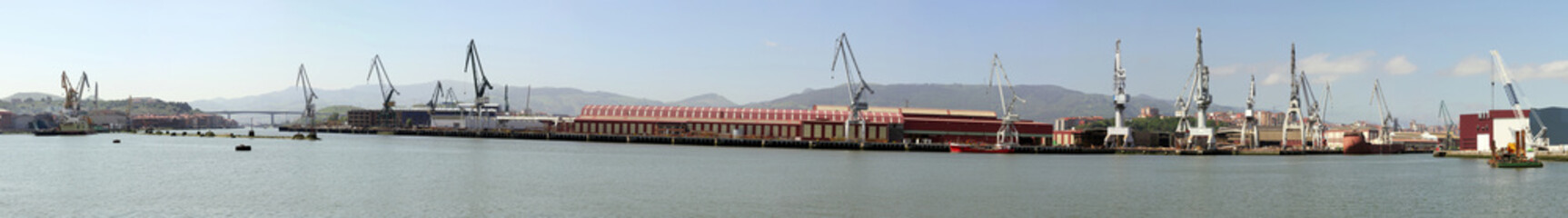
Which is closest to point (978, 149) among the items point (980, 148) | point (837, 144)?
point (980, 148)

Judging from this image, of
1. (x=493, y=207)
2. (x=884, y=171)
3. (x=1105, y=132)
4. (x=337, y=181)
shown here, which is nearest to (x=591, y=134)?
(x=1105, y=132)

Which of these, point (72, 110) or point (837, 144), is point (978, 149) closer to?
point (837, 144)

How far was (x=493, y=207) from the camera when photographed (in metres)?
38.3

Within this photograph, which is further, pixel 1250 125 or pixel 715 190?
pixel 1250 125

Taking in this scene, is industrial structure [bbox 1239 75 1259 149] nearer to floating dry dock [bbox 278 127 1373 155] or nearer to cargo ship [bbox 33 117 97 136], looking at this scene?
floating dry dock [bbox 278 127 1373 155]

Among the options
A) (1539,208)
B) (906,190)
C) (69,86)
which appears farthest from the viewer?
→ (69,86)

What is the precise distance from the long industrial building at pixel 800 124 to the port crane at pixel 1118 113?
7.56 meters

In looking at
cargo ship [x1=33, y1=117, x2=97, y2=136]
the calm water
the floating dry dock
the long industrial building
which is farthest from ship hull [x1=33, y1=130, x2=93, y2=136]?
the calm water

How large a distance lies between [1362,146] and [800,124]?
6742 centimetres

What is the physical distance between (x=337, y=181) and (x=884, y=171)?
28546 millimetres

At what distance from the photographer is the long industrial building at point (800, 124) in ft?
442

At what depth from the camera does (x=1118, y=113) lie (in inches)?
5384

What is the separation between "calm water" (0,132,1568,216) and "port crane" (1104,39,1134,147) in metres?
57.8

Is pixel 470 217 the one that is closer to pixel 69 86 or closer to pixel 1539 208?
pixel 1539 208
